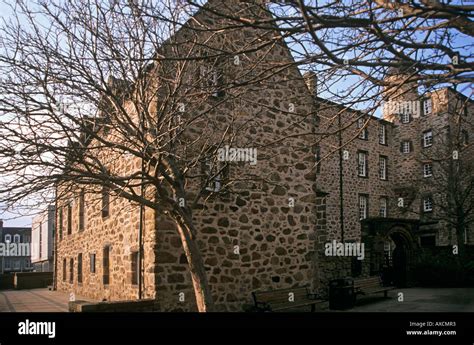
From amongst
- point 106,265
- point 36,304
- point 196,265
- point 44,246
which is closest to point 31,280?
point 44,246

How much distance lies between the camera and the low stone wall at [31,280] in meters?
26.4

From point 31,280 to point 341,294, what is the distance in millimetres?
21796

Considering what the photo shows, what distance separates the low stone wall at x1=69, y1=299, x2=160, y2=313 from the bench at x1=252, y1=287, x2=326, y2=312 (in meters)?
2.57

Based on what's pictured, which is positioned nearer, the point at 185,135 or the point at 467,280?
the point at 185,135

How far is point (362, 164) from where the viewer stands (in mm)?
26750

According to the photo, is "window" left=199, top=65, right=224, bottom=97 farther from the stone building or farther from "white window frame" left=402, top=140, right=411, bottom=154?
"white window frame" left=402, top=140, right=411, bottom=154

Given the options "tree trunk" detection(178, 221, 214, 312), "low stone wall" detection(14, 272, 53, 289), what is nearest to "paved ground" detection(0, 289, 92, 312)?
"tree trunk" detection(178, 221, 214, 312)

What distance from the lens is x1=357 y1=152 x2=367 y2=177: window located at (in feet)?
86.4

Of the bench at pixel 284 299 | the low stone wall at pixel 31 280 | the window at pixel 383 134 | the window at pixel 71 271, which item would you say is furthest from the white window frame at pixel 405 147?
the low stone wall at pixel 31 280
